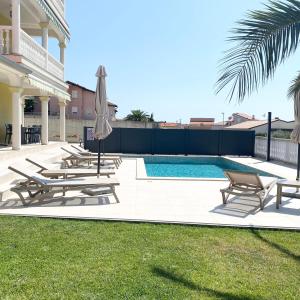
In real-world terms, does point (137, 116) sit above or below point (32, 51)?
below

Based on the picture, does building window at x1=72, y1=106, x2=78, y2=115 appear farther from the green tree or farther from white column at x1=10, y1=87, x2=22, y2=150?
white column at x1=10, y1=87, x2=22, y2=150

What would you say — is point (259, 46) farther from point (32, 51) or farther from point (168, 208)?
point (32, 51)

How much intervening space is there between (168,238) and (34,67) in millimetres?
11814

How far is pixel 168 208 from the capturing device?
8.64 metres

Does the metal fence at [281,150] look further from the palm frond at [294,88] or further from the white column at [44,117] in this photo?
the palm frond at [294,88]

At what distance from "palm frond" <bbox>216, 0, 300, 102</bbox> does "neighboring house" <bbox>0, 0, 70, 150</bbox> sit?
8.87 meters

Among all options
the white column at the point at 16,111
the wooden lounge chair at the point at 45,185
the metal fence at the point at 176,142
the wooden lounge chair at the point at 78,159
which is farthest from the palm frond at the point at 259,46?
the metal fence at the point at 176,142

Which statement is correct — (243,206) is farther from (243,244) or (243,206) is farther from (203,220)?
(243,244)

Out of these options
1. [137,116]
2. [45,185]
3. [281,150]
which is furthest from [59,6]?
[137,116]

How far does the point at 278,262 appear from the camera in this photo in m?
5.24

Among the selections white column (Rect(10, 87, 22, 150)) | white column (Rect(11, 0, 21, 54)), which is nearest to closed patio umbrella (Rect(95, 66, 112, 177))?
white column (Rect(10, 87, 22, 150))

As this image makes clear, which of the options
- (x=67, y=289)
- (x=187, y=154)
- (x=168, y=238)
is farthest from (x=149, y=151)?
(x=67, y=289)

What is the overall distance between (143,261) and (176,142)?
21.6m

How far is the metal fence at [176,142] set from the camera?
26.2 m
